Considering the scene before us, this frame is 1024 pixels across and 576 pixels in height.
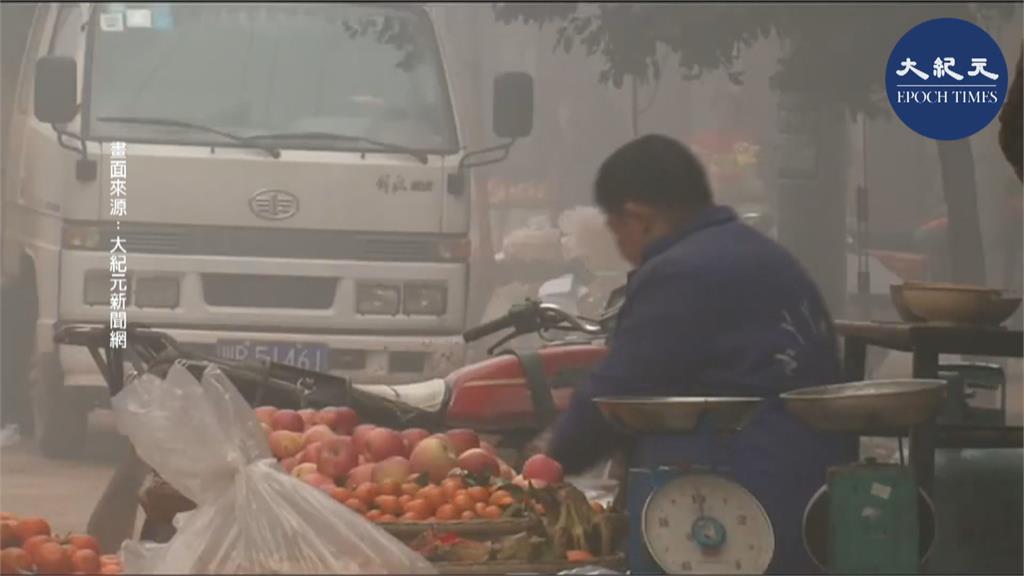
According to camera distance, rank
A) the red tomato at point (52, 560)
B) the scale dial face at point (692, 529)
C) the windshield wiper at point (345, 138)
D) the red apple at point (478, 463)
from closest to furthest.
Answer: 1. the scale dial face at point (692, 529)
2. the red tomato at point (52, 560)
3. the red apple at point (478, 463)
4. the windshield wiper at point (345, 138)

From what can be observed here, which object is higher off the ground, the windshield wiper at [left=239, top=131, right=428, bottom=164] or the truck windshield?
the truck windshield

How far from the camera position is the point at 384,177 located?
11.2ft

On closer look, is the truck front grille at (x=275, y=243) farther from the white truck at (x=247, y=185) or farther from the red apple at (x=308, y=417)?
the red apple at (x=308, y=417)

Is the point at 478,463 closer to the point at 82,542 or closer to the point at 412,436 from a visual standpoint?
the point at 412,436

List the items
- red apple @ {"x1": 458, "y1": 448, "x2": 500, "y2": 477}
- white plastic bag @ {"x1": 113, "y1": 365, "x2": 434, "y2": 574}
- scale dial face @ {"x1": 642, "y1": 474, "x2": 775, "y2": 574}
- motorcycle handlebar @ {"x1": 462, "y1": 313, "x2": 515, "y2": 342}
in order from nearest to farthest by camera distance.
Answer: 1. white plastic bag @ {"x1": 113, "y1": 365, "x2": 434, "y2": 574}
2. scale dial face @ {"x1": 642, "y1": 474, "x2": 775, "y2": 574}
3. red apple @ {"x1": 458, "y1": 448, "x2": 500, "y2": 477}
4. motorcycle handlebar @ {"x1": 462, "y1": 313, "x2": 515, "y2": 342}

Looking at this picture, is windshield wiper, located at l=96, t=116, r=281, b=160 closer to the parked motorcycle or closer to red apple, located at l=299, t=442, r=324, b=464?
the parked motorcycle

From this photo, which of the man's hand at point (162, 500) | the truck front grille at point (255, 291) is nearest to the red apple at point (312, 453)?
the man's hand at point (162, 500)

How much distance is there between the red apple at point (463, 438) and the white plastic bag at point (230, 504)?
Answer: 0.72 meters

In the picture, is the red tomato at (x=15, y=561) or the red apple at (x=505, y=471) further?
the red apple at (x=505, y=471)

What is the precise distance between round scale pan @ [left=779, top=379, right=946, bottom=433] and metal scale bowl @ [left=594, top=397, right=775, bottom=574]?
0.40 ft

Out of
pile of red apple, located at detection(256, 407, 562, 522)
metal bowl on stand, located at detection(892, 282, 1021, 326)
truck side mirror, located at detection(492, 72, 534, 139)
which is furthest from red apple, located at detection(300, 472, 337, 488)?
metal bowl on stand, located at detection(892, 282, 1021, 326)

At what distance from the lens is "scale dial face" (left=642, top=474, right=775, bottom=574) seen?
2799 mm

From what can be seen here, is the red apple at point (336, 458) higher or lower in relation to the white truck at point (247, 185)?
lower

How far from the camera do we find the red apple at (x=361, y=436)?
3.29 m
